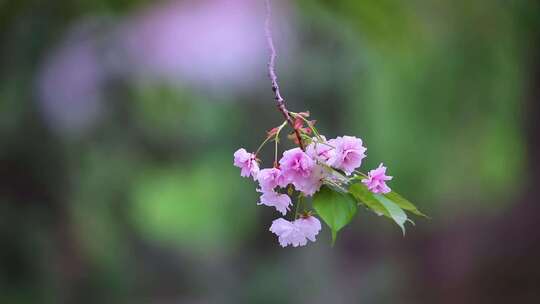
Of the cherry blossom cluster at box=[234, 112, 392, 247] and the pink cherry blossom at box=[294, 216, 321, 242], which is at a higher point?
the cherry blossom cluster at box=[234, 112, 392, 247]

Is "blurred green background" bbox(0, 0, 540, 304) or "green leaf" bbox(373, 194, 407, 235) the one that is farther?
"blurred green background" bbox(0, 0, 540, 304)

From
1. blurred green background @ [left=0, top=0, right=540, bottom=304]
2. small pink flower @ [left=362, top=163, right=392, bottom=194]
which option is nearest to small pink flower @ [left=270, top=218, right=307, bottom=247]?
small pink flower @ [left=362, top=163, right=392, bottom=194]

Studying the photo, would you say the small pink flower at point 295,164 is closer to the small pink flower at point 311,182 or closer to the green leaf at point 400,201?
the small pink flower at point 311,182

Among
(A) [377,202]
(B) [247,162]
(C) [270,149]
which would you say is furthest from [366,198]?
(C) [270,149]

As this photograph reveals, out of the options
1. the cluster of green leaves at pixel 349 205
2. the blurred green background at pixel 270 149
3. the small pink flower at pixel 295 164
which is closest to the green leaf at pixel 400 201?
the cluster of green leaves at pixel 349 205

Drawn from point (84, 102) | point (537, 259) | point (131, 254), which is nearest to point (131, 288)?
point (131, 254)

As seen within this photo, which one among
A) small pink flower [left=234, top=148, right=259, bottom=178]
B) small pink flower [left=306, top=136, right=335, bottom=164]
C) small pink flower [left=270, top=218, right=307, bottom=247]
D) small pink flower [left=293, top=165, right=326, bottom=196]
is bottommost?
small pink flower [left=270, top=218, right=307, bottom=247]

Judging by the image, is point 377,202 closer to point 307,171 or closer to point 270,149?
point 307,171

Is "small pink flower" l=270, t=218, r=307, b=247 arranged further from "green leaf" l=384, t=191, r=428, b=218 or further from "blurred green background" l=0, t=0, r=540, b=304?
"blurred green background" l=0, t=0, r=540, b=304

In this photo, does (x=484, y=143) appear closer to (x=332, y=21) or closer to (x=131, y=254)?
(x=332, y=21)
